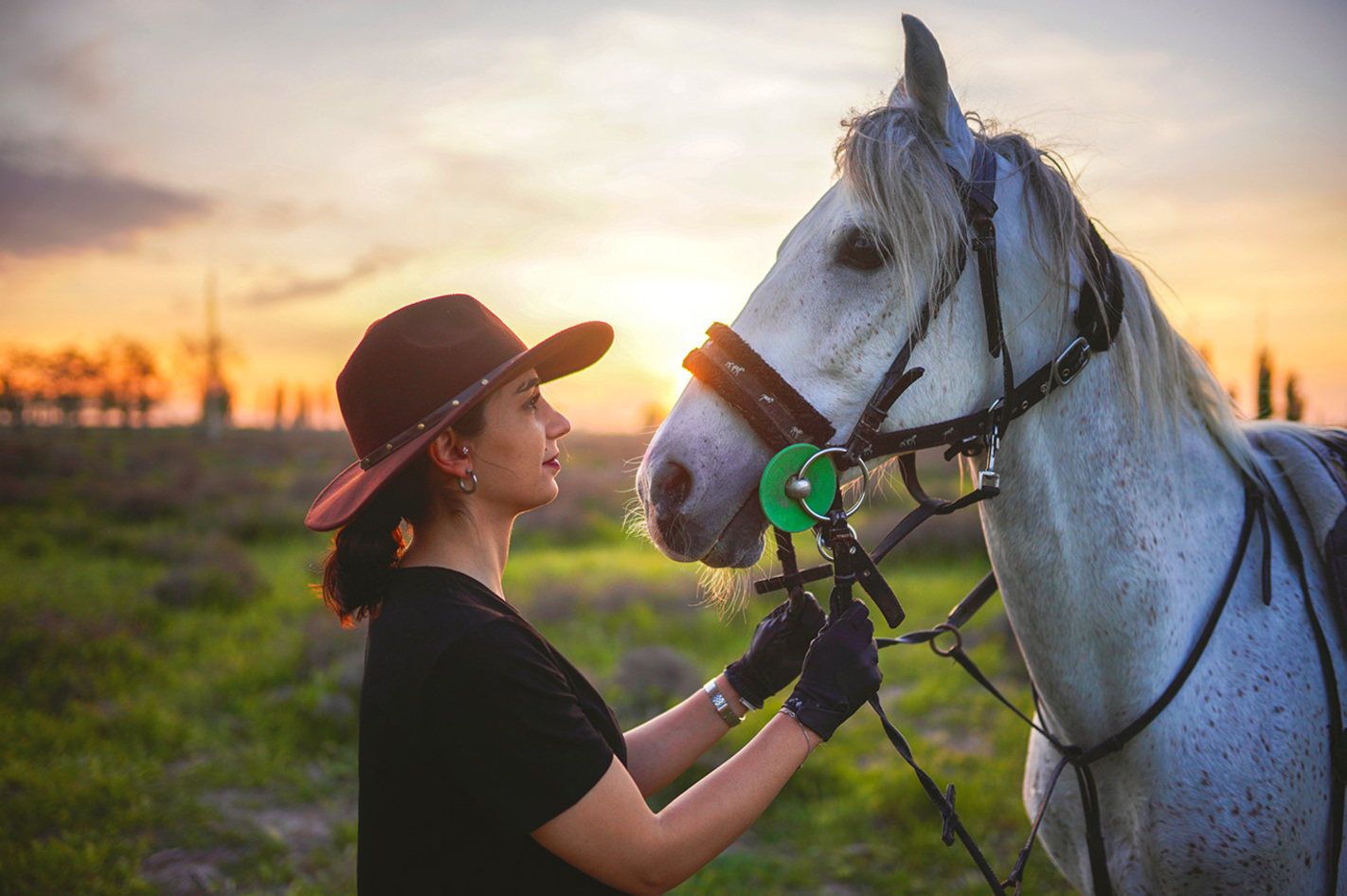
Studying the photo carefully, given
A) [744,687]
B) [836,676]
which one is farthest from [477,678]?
[744,687]

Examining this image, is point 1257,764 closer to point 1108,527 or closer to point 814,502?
point 1108,527

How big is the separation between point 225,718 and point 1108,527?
6.78 metres

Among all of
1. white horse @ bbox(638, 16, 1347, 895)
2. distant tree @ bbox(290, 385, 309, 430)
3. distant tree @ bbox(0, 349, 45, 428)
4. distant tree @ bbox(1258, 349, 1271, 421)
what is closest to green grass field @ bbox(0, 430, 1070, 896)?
white horse @ bbox(638, 16, 1347, 895)

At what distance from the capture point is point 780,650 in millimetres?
1959

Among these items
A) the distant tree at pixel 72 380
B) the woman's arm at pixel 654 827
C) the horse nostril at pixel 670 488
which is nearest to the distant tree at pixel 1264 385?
the horse nostril at pixel 670 488

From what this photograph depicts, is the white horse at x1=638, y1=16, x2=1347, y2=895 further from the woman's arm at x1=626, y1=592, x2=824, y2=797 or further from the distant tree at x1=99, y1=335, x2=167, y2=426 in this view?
the distant tree at x1=99, y1=335, x2=167, y2=426

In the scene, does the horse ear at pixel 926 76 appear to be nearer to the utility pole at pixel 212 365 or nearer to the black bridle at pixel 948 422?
the black bridle at pixel 948 422

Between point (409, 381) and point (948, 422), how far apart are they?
4.09ft

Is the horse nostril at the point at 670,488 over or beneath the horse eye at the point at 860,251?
beneath

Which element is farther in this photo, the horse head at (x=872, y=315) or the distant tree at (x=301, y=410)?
the distant tree at (x=301, y=410)

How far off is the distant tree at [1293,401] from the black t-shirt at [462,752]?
398cm

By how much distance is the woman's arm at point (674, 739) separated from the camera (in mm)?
1918

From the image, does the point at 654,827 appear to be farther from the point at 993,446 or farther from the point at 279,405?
the point at 279,405

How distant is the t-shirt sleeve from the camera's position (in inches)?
49.7
